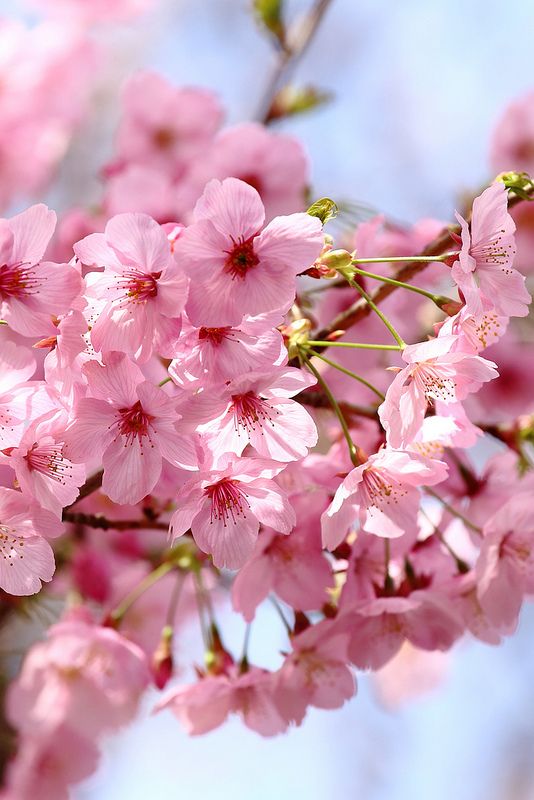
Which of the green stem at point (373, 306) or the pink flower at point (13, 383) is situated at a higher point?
the green stem at point (373, 306)

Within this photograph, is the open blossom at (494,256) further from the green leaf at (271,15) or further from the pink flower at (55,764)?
the pink flower at (55,764)

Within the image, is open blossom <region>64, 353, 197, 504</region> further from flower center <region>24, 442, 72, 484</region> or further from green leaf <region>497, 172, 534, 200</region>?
green leaf <region>497, 172, 534, 200</region>

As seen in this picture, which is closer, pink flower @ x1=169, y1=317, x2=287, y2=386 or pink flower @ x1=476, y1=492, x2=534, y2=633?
pink flower @ x1=169, y1=317, x2=287, y2=386

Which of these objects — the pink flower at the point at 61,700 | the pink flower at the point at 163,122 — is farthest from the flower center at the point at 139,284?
the pink flower at the point at 163,122

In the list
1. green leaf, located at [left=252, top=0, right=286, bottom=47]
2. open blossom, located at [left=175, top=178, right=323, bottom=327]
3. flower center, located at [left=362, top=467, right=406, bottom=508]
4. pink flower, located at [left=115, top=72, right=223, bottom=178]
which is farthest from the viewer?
pink flower, located at [left=115, top=72, right=223, bottom=178]

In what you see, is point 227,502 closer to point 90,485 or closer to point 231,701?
point 90,485

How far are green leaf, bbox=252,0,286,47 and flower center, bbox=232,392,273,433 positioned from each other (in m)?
1.11

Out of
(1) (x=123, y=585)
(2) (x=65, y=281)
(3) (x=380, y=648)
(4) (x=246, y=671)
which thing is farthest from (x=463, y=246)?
(1) (x=123, y=585)

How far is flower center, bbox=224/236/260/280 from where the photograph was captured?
703 mm

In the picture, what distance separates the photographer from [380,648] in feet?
3.08

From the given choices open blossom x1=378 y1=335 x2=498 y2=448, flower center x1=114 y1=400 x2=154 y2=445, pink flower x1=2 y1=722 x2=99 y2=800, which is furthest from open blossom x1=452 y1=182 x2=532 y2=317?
pink flower x1=2 y1=722 x2=99 y2=800

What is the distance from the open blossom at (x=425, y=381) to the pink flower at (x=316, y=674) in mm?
289

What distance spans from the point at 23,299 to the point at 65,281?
4cm

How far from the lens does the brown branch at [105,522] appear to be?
87 cm
